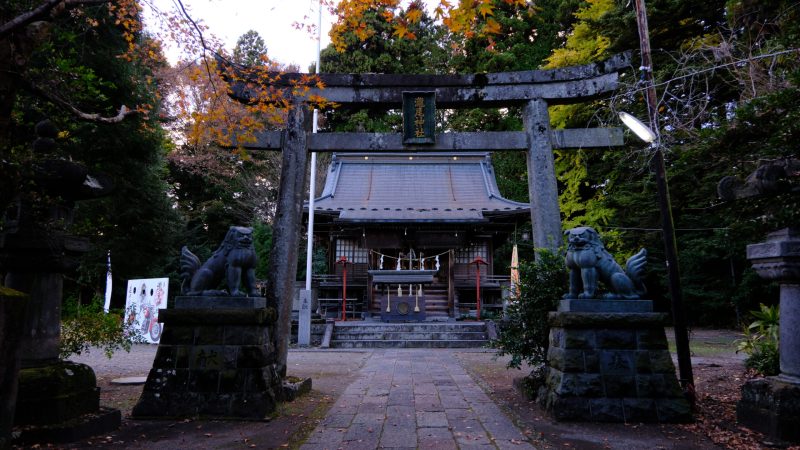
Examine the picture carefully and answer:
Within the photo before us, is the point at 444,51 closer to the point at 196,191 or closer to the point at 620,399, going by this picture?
the point at 196,191

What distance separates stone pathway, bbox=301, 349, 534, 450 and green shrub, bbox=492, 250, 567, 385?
2.63ft

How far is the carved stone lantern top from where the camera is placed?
4059mm

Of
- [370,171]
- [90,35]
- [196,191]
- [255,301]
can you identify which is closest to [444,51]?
[370,171]

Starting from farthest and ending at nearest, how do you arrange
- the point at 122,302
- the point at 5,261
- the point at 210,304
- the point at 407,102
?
1. the point at 122,302
2. the point at 407,102
3. the point at 210,304
4. the point at 5,261

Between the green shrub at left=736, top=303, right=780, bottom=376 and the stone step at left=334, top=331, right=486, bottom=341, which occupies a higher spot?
the green shrub at left=736, top=303, right=780, bottom=376

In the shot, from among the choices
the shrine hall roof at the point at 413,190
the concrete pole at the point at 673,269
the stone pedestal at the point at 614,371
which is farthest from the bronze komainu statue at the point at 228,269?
the shrine hall roof at the point at 413,190

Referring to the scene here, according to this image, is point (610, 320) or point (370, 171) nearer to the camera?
point (610, 320)

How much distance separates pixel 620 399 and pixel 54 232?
5942mm

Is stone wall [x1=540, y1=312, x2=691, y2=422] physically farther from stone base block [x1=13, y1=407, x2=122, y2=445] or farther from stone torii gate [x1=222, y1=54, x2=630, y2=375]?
stone base block [x1=13, y1=407, x2=122, y2=445]

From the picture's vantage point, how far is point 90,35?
10.7 meters

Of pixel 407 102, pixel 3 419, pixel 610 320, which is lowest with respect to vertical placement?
pixel 3 419

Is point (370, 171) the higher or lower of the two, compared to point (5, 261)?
higher

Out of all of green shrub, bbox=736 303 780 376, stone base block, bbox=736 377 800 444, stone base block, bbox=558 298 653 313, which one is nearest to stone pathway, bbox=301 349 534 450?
stone base block, bbox=558 298 653 313

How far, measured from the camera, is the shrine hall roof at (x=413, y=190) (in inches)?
675
